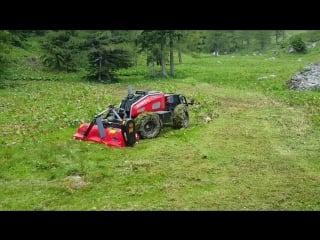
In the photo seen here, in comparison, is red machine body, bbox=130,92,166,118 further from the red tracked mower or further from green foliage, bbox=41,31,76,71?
green foliage, bbox=41,31,76,71

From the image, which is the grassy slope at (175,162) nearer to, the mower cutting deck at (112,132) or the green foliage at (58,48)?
the mower cutting deck at (112,132)

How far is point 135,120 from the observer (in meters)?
15.2

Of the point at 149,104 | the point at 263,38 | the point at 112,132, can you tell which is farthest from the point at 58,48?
the point at 263,38

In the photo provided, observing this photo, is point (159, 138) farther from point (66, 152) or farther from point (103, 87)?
point (103, 87)

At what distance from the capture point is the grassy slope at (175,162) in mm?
9750

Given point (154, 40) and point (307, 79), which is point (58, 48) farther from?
point (307, 79)

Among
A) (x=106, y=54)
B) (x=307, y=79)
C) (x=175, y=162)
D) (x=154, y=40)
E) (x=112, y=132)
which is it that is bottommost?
(x=175, y=162)

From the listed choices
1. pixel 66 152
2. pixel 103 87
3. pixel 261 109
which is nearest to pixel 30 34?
pixel 103 87

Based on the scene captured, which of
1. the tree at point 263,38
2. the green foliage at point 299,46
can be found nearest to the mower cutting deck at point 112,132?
the green foliage at point 299,46

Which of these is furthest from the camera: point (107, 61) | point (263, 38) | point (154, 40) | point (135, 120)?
point (263, 38)

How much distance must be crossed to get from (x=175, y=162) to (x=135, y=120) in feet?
9.95

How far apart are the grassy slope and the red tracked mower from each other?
16.6 inches

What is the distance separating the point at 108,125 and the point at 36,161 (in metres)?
3.17
